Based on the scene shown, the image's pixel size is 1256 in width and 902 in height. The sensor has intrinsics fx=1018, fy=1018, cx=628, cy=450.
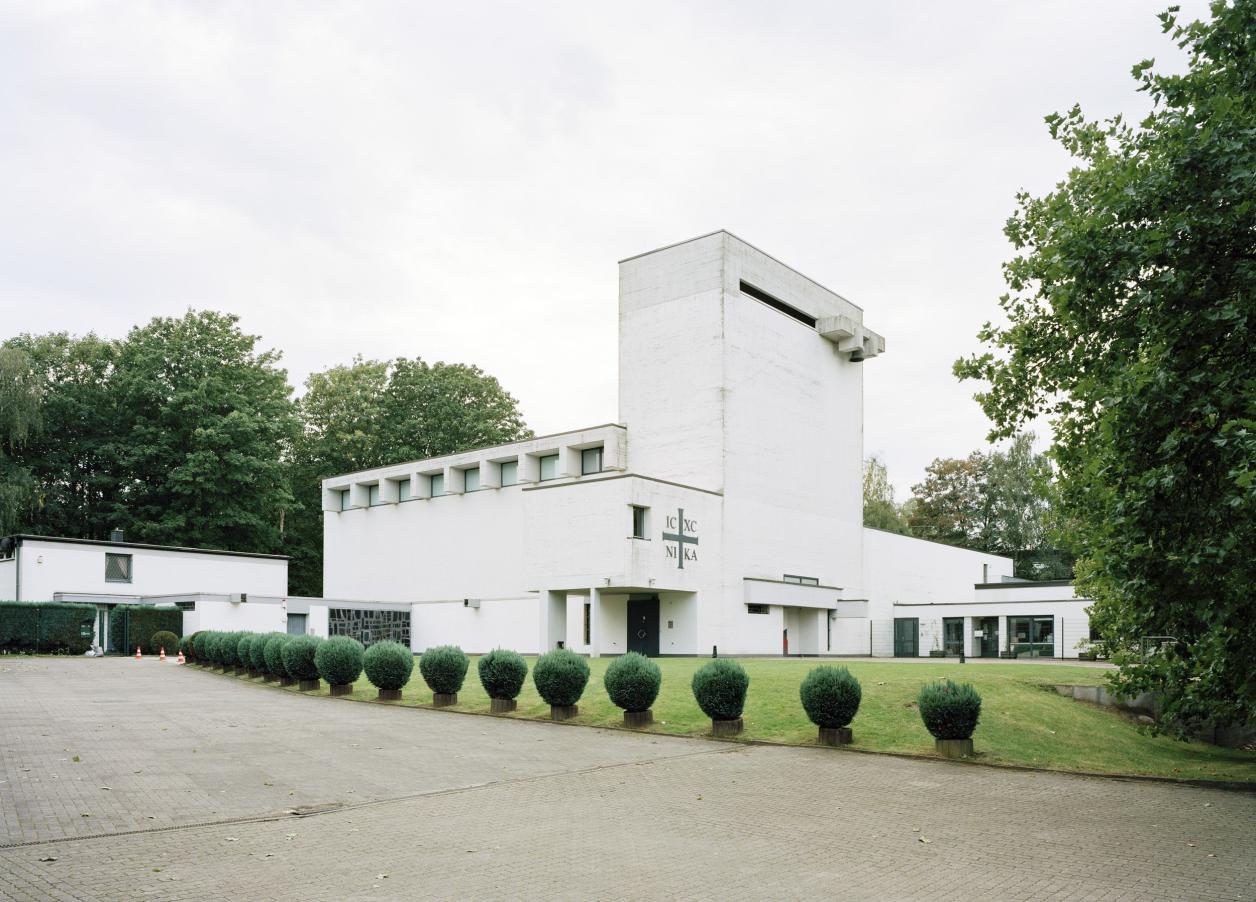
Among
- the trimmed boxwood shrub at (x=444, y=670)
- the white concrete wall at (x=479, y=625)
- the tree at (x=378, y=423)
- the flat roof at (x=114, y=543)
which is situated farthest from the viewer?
the tree at (x=378, y=423)

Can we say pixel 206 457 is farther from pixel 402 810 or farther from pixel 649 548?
pixel 402 810

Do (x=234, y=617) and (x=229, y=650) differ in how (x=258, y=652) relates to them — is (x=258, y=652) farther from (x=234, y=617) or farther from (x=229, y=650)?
(x=234, y=617)

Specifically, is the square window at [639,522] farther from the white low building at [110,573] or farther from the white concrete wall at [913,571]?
the white concrete wall at [913,571]

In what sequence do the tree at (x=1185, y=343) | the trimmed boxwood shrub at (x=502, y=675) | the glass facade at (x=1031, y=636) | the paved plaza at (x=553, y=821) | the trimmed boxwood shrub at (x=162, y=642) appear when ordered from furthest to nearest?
the glass facade at (x=1031, y=636) < the trimmed boxwood shrub at (x=162, y=642) < the trimmed boxwood shrub at (x=502, y=675) < the tree at (x=1185, y=343) < the paved plaza at (x=553, y=821)

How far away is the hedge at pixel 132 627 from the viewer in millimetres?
39344

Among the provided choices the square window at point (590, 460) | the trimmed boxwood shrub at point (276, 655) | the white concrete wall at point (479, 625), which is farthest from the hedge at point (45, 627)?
the square window at point (590, 460)

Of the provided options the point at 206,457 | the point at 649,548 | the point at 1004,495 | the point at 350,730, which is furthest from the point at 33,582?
the point at 1004,495

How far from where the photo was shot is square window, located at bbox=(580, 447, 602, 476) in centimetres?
4716

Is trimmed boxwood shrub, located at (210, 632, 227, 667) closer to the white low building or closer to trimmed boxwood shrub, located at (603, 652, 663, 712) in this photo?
the white low building

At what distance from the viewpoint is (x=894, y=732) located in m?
17.1

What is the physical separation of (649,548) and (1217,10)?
2968cm

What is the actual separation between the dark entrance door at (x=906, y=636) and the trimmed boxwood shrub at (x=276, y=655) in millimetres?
37974

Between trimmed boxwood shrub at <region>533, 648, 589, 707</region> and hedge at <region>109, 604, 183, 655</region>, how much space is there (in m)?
26.1

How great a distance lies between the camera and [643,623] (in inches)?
1693
